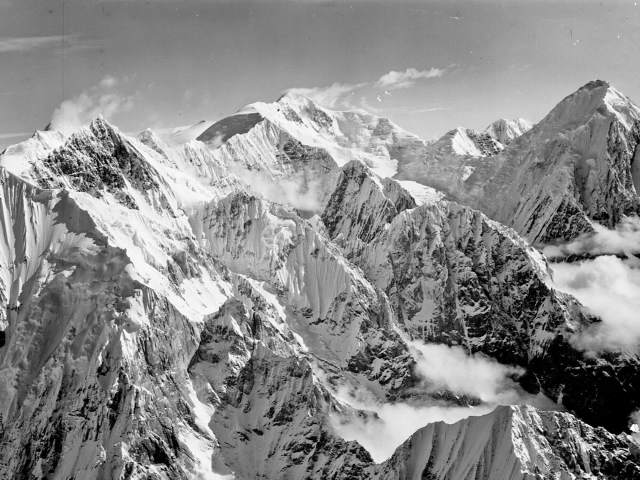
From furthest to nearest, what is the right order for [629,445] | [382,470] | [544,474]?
[382,470], [629,445], [544,474]

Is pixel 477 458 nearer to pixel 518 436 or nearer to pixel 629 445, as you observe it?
pixel 518 436

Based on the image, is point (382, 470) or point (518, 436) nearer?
point (518, 436)

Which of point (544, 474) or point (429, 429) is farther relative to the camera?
point (429, 429)

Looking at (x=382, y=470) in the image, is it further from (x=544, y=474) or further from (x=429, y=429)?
(x=544, y=474)

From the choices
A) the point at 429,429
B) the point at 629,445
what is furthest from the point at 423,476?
the point at 629,445

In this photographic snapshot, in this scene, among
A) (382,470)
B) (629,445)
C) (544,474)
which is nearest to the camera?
(544,474)

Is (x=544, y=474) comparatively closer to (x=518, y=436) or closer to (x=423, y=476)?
(x=518, y=436)

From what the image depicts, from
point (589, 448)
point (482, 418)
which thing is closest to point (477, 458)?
point (482, 418)

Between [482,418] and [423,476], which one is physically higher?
[482,418]

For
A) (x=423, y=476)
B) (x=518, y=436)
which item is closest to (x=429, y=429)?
(x=423, y=476)
